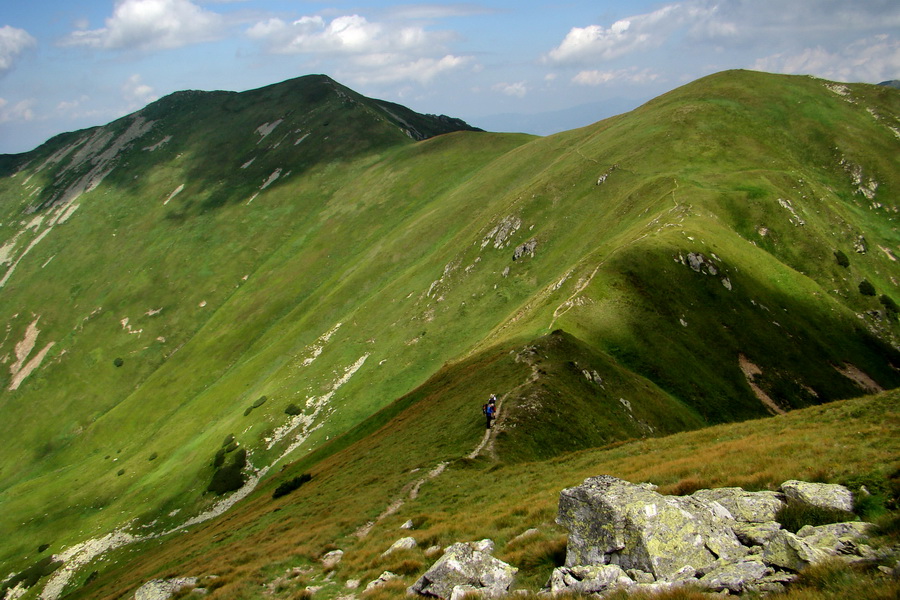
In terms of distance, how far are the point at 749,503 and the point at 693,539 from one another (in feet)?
9.49

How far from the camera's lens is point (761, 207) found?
81.7 metres

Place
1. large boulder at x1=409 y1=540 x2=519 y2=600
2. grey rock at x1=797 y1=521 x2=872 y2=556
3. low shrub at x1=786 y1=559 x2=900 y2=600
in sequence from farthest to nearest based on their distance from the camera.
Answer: large boulder at x1=409 y1=540 x2=519 y2=600 < grey rock at x1=797 y1=521 x2=872 y2=556 < low shrub at x1=786 y1=559 x2=900 y2=600

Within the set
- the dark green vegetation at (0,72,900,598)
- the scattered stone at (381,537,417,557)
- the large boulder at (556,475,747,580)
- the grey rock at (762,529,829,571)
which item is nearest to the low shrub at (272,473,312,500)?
the dark green vegetation at (0,72,900,598)

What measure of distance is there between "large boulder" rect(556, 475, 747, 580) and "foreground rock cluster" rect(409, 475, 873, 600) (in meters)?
0.02

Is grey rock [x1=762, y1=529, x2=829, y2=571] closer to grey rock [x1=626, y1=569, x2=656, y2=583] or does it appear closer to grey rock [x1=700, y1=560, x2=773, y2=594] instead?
grey rock [x1=700, y1=560, x2=773, y2=594]

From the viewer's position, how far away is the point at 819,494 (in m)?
13.4

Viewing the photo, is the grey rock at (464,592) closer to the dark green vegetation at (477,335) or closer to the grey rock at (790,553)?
the dark green vegetation at (477,335)

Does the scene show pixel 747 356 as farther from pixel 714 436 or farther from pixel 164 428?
pixel 164 428

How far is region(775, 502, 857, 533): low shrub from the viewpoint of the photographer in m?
12.4

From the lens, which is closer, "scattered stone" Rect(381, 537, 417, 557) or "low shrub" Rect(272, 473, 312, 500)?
"scattered stone" Rect(381, 537, 417, 557)

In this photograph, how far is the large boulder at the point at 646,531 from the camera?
12016mm

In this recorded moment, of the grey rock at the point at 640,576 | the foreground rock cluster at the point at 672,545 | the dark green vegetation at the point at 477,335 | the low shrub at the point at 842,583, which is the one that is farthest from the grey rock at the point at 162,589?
the low shrub at the point at 842,583

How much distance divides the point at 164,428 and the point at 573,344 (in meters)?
107

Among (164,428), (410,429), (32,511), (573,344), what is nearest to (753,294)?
(573,344)
